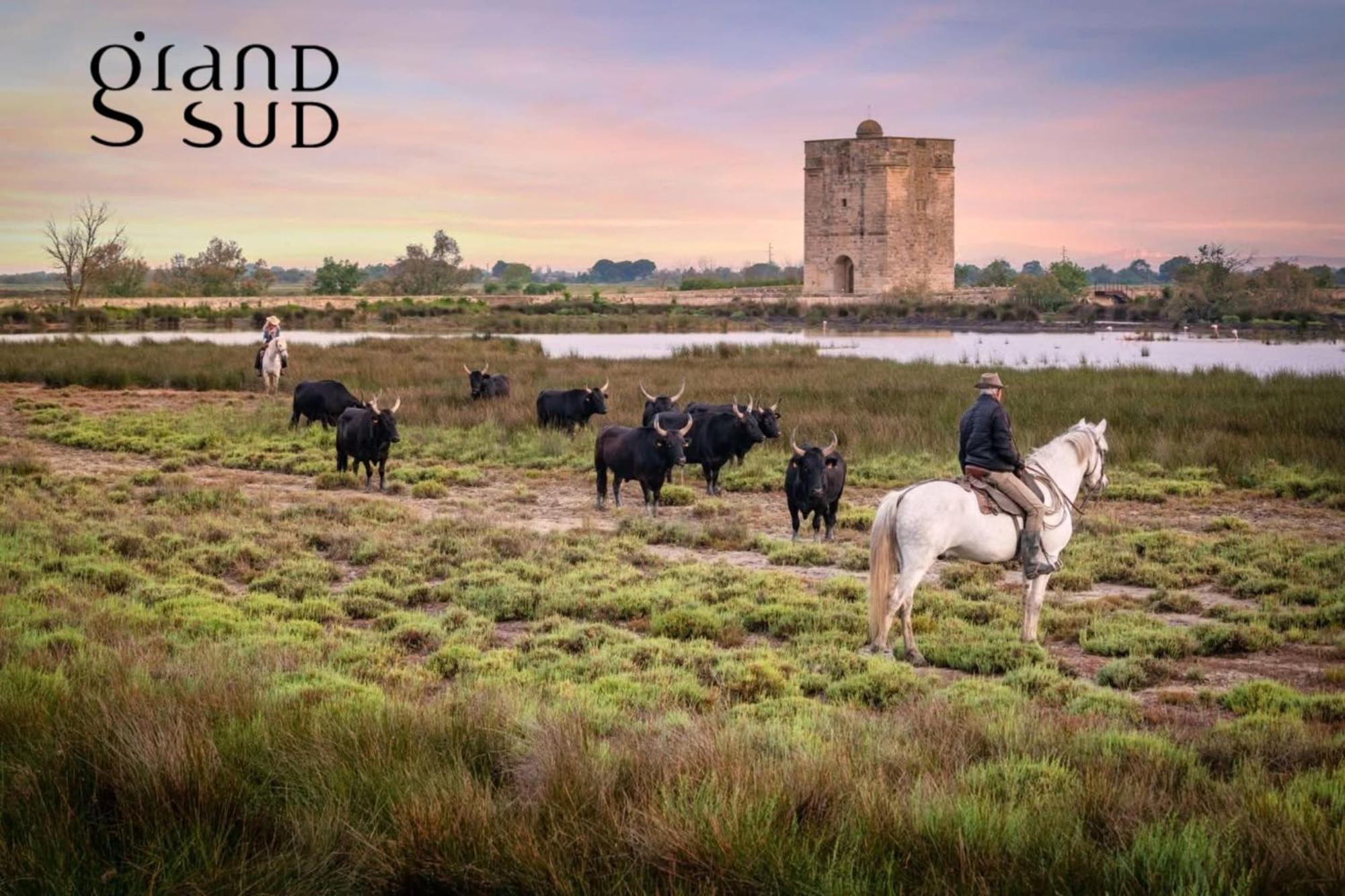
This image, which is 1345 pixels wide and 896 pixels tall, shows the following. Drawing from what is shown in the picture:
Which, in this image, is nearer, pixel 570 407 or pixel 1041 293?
pixel 570 407

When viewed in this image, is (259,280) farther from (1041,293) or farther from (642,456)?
(642,456)

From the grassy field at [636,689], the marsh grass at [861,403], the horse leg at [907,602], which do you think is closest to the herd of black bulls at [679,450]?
the grassy field at [636,689]

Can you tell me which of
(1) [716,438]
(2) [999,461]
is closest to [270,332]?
(1) [716,438]

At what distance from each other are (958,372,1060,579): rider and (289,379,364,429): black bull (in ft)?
47.2

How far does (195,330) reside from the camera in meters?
56.3

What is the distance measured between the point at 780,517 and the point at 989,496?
224 inches

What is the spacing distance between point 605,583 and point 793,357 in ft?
79.8

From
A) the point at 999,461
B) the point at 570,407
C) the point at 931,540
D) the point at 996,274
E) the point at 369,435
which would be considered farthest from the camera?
the point at 996,274

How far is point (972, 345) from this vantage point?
48.0 metres

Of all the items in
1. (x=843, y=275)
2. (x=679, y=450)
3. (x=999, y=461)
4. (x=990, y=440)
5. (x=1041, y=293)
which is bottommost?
(x=679, y=450)

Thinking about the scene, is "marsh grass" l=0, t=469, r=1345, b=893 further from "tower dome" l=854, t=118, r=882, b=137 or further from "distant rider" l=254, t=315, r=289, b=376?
"tower dome" l=854, t=118, r=882, b=137

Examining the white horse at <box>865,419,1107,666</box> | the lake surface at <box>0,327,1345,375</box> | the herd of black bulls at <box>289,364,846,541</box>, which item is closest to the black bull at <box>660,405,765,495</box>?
the herd of black bulls at <box>289,364,846,541</box>

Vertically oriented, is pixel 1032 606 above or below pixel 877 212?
below

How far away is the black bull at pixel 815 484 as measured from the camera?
1211 cm
